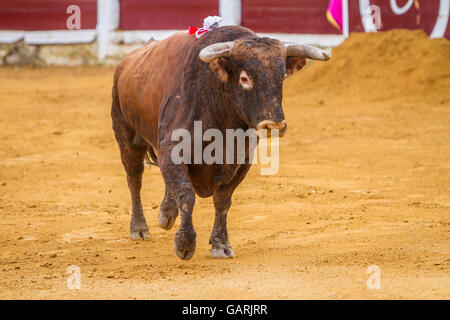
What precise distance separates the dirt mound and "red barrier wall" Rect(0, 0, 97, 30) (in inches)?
191

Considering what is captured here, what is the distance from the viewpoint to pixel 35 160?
8.52 m

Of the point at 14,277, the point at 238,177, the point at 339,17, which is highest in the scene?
the point at 339,17

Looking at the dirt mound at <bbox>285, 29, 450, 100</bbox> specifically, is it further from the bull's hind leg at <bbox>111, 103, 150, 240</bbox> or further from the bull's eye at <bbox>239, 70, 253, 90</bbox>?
the bull's eye at <bbox>239, 70, 253, 90</bbox>

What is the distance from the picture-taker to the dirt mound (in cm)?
1149

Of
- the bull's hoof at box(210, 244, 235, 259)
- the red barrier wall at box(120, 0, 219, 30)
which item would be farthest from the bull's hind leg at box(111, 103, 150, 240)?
the red barrier wall at box(120, 0, 219, 30)

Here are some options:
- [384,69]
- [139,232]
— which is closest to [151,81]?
[139,232]

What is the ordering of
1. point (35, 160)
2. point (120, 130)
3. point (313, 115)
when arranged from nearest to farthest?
point (120, 130), point (35, 160), point (313, 115)

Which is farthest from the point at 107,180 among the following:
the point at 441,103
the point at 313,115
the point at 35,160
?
the point at 441,103

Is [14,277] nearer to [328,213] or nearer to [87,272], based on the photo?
[87,272]

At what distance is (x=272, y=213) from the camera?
621cm

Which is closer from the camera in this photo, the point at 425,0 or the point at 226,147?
the point at 226,147

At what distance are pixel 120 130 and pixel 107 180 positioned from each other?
67.9 inches

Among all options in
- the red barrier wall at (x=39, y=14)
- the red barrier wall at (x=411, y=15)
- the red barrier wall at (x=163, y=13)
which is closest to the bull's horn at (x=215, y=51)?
the red barrier wall at (x=411, y=15)

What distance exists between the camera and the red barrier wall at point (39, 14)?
49.8 ft
